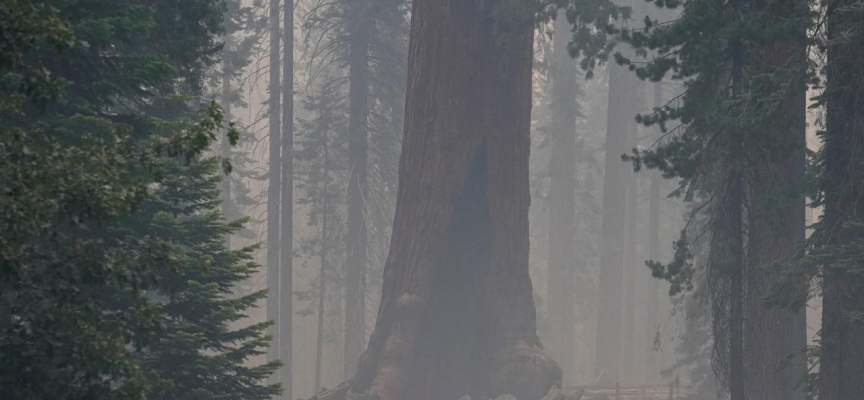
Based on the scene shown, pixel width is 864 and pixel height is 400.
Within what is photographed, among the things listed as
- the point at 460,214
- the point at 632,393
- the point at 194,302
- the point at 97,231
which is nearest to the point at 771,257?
the point at 460,214

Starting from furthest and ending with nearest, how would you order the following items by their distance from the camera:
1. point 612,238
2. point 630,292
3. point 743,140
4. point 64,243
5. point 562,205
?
point 630,292, point 562,205, point 612,238, point 743,140, point 64,243

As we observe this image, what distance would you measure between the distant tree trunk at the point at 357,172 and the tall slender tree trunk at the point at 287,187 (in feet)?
6.47

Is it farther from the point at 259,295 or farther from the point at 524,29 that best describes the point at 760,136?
the point at 524,29

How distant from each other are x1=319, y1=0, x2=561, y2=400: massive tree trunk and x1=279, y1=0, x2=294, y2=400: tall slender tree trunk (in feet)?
34.1

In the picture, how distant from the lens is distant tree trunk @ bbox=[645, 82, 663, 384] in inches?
1592

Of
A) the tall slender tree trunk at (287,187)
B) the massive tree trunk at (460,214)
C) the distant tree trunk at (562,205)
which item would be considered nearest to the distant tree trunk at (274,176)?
the tall slender tree trunk at (287,187)

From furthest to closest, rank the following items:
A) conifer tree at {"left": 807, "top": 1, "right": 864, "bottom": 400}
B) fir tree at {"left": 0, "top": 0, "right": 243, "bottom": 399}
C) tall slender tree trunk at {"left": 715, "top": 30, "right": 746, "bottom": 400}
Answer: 1. tall slender tree trunk at {"left": 715, "top": 30, "right": 746, "bottom": 400}
2. conifer tree at {"left": 807, "top": 1, "right": 864, "bottom": 400}
3. fir tree at {"left": 0, "top": 0, "right": 243, "bottom": 399}

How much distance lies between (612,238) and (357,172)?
10.5m

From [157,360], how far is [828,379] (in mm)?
7696

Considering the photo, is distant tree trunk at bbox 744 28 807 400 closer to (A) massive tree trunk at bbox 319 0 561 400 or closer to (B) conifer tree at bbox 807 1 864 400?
(B) conifer tree at bbox 807 1 864 400

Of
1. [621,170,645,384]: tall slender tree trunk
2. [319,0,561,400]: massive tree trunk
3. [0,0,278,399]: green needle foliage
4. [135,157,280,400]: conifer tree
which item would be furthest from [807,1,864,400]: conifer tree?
[621,170,645,384]: tall slender tree trunk

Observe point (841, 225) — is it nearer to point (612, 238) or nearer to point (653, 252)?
point (612, 238)

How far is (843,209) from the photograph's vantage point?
1130 centimetres

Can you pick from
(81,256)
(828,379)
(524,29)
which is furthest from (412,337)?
(81,256)
